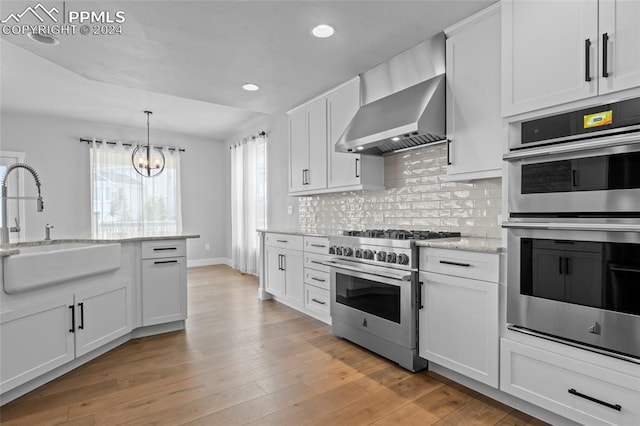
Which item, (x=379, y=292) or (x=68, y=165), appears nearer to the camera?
(x=379, y=292)

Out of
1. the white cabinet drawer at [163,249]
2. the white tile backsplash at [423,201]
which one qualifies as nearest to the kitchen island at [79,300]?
the white cabinet drawer at [163,249]

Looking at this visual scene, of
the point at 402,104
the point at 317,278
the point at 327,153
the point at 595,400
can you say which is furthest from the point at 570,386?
the point at 327,153

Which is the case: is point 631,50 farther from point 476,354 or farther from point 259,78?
point 259,78

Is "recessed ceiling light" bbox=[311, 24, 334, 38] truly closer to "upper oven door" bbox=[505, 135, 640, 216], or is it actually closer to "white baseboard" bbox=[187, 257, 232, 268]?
"upper oven door" bbox=[505, 135, 640, 216]

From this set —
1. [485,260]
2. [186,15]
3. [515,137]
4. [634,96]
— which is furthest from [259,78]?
[634,96]

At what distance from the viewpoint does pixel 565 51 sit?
70.7 inches

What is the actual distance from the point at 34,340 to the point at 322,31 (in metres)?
2.93

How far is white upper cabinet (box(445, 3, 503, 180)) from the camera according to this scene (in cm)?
231

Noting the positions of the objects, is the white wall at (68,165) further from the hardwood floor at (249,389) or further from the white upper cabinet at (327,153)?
the white upper cabinet at (327,153)

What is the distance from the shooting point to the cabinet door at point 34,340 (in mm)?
2111

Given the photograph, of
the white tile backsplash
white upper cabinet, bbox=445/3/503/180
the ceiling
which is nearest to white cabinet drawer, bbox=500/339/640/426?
the white tile backsplash

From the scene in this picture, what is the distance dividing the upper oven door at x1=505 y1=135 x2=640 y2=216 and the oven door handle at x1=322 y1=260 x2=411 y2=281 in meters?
0.85

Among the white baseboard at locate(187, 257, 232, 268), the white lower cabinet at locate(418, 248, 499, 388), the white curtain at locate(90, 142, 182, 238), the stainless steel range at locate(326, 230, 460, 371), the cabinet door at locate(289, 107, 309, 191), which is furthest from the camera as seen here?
the white baseboard at locate(187, 257, 232, 268)

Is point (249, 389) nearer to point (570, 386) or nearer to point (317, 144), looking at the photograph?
point (570, 386)
